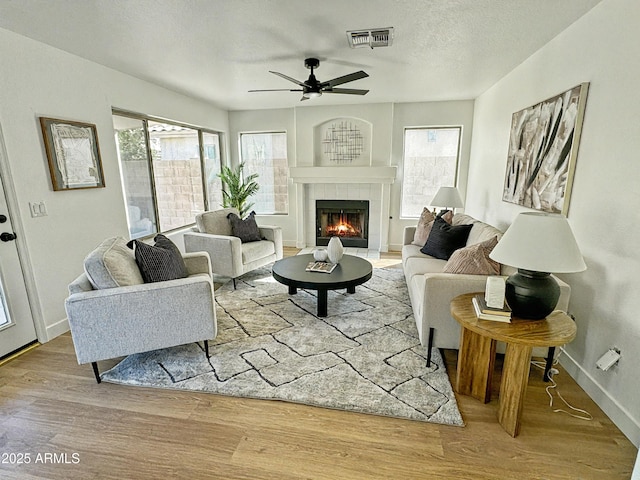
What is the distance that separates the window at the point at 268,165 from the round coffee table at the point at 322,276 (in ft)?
9.03

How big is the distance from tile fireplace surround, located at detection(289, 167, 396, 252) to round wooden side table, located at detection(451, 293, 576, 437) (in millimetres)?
3485

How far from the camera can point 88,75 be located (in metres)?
3.05

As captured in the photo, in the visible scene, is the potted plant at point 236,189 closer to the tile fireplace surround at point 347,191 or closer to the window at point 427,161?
the tile fireplace surround at point 347,191

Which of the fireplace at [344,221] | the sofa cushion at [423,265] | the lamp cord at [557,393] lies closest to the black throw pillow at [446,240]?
the sofa cushion at [423,265]

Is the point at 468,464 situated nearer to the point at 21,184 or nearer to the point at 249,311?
the point at 249,311

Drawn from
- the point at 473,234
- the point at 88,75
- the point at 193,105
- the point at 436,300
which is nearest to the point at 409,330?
the point at 436,300

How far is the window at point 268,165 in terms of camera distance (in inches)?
229

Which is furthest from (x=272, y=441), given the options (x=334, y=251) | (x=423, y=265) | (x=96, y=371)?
(x=423, y=265)

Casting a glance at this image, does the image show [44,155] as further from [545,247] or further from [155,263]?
[545,247]

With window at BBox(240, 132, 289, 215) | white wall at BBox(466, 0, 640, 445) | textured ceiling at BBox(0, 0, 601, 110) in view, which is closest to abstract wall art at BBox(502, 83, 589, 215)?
white wall at BBox(466, 0, 640, 445)

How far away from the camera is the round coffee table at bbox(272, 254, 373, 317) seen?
2865 millimetres

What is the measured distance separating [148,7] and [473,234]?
326cm

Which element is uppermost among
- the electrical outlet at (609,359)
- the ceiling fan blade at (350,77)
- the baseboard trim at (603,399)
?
the ceiling fan blade at (350,77)

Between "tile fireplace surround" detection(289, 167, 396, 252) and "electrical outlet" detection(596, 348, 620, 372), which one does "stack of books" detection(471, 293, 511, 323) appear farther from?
"tile fireplace surround" detection(289, 167, 396, 252)
